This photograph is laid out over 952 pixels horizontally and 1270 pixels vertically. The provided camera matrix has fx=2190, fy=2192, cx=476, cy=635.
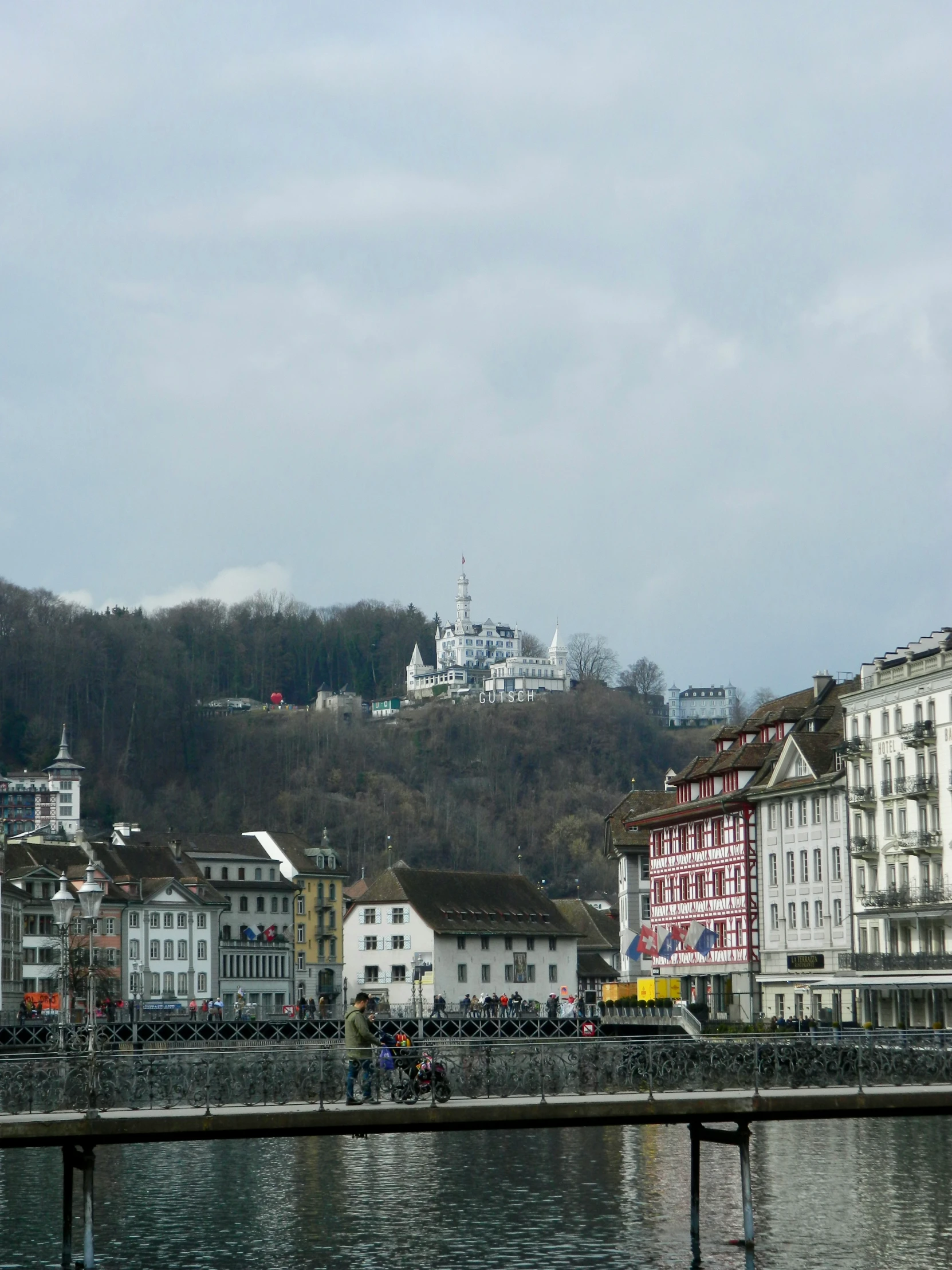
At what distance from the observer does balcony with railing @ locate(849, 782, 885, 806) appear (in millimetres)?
99875

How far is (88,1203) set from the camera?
116 feet

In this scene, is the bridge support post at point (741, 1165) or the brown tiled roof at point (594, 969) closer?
the bridge support post at point (741, 1165)

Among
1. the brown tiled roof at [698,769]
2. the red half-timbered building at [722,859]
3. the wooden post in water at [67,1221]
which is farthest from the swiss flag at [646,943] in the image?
the wooden post in water at [67,1221]

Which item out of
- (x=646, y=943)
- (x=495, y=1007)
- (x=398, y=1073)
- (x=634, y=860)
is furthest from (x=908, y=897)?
(x=398, y=1073)

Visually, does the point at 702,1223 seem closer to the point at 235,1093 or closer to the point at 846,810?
the point at 235,1093

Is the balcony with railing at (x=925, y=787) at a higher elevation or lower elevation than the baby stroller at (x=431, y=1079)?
higher

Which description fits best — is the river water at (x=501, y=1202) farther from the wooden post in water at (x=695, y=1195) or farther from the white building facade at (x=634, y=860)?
the white building facade at (x=634, y=860)

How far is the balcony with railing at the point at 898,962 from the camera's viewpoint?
9238 cm

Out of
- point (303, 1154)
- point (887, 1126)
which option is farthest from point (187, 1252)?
point (887, 1126)

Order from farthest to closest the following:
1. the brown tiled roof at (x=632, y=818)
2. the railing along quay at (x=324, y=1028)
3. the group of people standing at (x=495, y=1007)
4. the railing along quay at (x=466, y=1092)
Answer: the brown tiled roof at (x=632, y=818), the group of people standing at (x=495, y=1007), the railing along quay at (x=324, y=1028), the railing along quay at (x=466, y=1092)

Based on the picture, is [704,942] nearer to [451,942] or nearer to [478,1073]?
[478,1073]

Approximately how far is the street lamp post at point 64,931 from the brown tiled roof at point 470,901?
2881 inches

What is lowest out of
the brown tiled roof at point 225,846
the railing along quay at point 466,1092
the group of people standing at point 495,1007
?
the group of people standing at point 495,1007

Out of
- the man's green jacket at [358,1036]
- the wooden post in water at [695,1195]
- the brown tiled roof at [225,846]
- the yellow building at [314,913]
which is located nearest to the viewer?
the man's green jacket at [358,1036]
